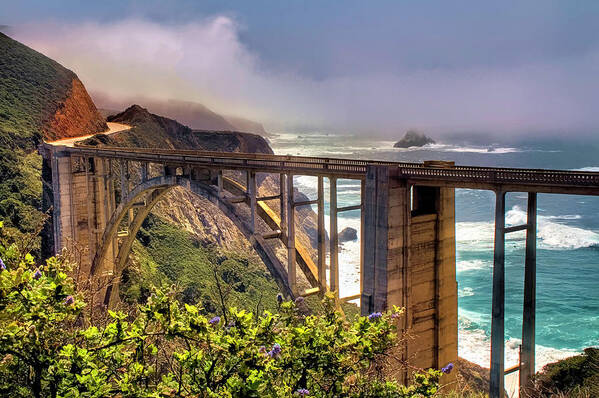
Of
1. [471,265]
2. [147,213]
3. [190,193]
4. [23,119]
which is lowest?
[471,265]

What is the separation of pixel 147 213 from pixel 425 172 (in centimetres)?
2047

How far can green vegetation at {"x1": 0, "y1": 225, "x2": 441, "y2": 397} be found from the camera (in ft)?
23.0

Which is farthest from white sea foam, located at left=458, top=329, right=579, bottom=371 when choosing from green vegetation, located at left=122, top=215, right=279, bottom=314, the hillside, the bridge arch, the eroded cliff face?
the eroded cliff face

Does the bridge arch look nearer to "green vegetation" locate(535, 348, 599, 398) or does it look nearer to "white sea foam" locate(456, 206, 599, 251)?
"green vegetation" locate(535, 348, 599, 398)

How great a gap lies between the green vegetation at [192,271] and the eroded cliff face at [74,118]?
1381 centimetres

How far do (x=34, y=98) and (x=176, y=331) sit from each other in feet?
200

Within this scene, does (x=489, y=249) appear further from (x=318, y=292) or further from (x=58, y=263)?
(x=58, y=263)

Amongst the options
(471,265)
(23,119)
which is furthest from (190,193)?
(471,265)

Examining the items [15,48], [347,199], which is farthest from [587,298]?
[15,48]

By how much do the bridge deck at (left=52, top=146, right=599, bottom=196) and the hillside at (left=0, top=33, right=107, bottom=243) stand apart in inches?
658

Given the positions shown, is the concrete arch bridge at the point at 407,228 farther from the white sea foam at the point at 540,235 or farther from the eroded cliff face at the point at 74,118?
the white sea foam at the point at 540,235

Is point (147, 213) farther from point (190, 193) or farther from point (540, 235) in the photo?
point (540, 235)

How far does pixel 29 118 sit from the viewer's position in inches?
2173

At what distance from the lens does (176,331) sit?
7.38 m
